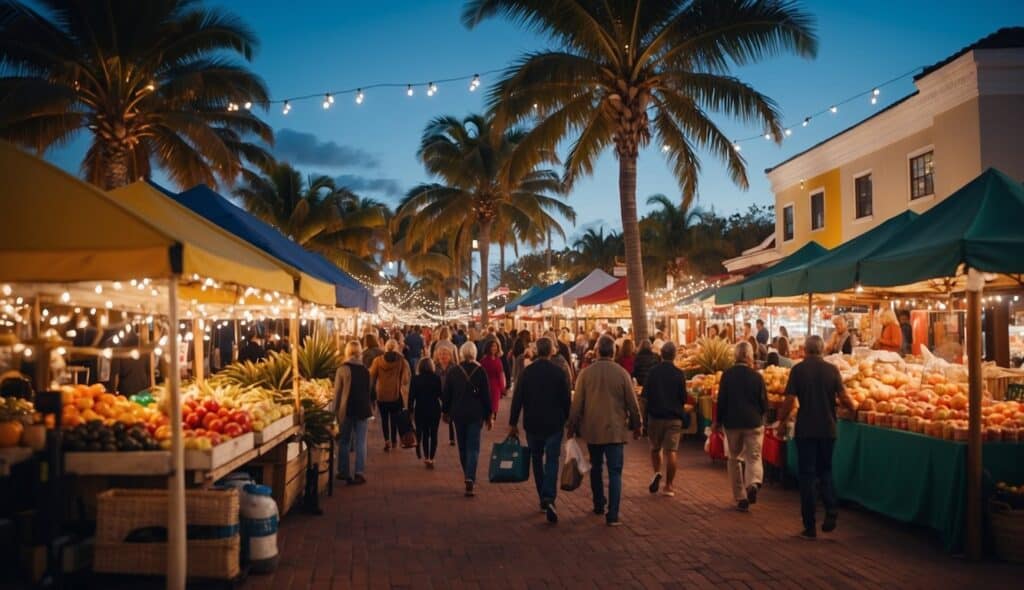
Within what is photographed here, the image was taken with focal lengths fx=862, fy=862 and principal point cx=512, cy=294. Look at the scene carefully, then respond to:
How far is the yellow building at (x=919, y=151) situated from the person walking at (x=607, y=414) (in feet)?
46.1

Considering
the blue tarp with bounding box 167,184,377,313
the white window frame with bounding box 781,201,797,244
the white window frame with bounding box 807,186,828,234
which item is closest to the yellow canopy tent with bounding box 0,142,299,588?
the blue tarp with bounding box 167,184,377,313

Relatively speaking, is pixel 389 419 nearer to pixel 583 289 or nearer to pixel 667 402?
pixel 667 402

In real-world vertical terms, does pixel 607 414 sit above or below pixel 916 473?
above

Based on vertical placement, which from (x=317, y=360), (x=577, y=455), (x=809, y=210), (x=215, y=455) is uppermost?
(x=809, y=210)

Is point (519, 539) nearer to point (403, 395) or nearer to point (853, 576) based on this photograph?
point (853, 576)

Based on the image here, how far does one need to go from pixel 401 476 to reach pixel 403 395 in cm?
178

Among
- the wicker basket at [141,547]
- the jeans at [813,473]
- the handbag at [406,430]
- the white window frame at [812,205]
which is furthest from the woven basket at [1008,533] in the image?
the white window frame at [812,205]

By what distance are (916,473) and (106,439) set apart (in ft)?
23.2

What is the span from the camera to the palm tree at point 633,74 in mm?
16047

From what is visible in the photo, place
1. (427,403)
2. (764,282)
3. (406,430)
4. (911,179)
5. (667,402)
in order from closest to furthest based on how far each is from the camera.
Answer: (667,402) < (427,403) < (406,430) < (764,282) < (911,179)

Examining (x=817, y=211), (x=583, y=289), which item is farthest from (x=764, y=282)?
(x=817, y=211)

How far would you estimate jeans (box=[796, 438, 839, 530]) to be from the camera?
8102mm

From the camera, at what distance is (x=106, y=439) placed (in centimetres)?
644

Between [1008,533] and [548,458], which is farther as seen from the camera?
[548,458]
